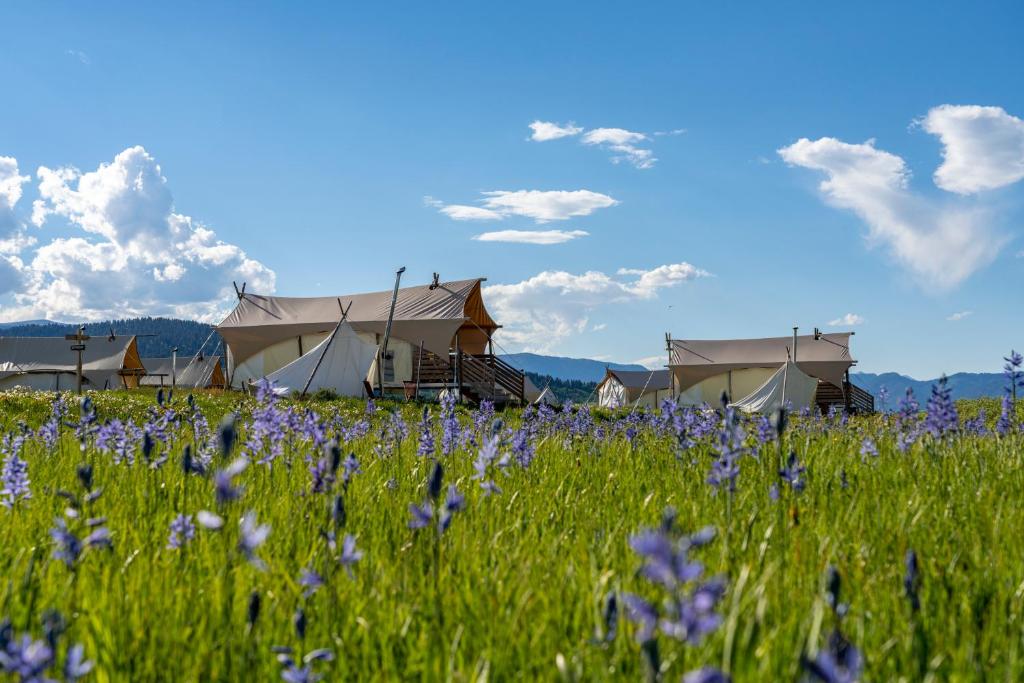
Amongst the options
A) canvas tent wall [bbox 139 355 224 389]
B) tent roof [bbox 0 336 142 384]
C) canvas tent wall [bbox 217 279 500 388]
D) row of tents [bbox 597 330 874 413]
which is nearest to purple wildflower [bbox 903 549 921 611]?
canvas tent wall [bbox 217 279 500 388]

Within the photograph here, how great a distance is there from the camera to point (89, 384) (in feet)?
206

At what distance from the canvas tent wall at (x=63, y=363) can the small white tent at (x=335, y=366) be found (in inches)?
1459

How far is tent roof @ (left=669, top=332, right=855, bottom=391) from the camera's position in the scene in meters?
46.2

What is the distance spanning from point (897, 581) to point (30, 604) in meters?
3.57

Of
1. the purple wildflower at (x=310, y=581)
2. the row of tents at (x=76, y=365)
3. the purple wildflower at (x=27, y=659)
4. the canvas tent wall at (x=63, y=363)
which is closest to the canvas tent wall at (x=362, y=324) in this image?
the row of tents at (x=76, y=365)

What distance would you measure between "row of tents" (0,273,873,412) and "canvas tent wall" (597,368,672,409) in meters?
0.18

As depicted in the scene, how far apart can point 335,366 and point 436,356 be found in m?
6.43

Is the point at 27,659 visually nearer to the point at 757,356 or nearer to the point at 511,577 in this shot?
the point at 511,577

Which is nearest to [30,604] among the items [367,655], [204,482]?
[367,655]

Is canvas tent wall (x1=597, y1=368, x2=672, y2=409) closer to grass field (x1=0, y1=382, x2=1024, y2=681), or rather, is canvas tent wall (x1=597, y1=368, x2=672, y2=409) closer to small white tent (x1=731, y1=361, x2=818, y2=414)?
small white tent (x1=731, y1=361, x2=818, y2=414)

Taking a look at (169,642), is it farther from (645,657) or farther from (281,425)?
(281,425)

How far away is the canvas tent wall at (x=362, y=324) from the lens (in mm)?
38688

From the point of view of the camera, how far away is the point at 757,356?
4922 centimetres

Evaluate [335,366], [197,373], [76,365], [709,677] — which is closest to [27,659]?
[709,677]
